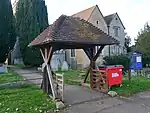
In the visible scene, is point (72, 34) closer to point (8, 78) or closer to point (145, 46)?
point (8, 78)

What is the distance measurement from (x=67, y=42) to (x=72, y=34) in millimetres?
1017

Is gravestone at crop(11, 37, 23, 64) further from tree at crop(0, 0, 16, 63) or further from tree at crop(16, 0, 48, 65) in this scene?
tree at crop(0, 0, 16, 63)

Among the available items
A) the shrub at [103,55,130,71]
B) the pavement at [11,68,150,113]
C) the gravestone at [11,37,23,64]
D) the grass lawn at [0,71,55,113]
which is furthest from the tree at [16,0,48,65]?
the pavement at [11,68,150,113]

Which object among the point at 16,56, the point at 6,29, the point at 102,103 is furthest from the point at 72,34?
the point at 16,56

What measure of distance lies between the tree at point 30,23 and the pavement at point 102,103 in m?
16.2

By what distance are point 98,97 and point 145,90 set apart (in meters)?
3.37

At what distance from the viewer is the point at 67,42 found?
1055 centimetres

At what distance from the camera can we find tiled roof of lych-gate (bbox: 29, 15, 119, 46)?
10.5m

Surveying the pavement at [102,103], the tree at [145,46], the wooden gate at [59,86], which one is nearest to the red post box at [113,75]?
the pavement at [102,103]

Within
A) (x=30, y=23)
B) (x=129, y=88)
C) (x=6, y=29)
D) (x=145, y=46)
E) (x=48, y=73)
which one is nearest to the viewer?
(x=48, y=73)

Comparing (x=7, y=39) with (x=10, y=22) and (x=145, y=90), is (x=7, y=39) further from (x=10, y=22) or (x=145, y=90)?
(x=145, y=90)

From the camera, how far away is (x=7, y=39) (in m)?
27.0

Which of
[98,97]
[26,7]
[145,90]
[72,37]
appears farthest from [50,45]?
[26,7]

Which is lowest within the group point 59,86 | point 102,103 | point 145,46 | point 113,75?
point 102,103
